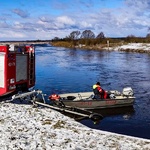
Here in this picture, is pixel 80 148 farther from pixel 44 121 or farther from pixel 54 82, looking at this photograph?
pixel 54 82

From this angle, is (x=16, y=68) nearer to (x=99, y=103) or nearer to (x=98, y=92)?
(x=98, y=92)

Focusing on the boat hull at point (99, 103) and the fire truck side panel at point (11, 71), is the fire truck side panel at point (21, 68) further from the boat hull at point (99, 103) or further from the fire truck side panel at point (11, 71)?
the boat hull at point (99, 103)

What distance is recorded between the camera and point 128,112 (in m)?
19.7

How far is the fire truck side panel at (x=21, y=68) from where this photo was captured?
16.5 meters

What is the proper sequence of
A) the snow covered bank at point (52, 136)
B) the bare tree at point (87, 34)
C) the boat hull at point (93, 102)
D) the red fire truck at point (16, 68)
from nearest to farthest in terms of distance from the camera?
the snow covered bank at point (52, 136) → the red fire truck at point (16, 68) → the boat hull at point (93, 102) → the bare tree at point (87, 34)

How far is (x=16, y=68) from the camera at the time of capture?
1636cm

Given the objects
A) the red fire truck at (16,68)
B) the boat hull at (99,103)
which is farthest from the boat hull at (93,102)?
the red fire truck at (16,68)

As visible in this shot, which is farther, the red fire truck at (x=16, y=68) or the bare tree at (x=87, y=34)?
the bare tree at (x=87, y=34)

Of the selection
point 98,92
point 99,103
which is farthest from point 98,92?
point 99,103

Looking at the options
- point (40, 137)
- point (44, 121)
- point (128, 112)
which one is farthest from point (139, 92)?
point (40, 137)

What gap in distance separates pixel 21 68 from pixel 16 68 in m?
0.48

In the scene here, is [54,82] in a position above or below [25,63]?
below

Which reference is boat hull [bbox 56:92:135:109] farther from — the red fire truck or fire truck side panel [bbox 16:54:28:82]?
fire truck side panel [bbox 16:54:28:82]

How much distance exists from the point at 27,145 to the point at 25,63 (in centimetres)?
770
